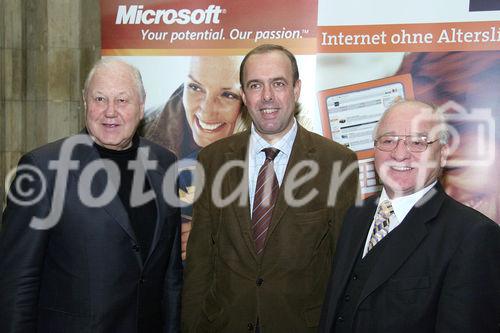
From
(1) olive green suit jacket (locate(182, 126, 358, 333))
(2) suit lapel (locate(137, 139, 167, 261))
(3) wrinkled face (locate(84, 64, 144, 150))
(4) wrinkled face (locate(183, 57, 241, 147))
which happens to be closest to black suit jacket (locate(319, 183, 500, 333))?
(1) olive green suit jacket (locate(182, 126, 358, 333))

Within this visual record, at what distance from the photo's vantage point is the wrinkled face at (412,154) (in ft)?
6.57

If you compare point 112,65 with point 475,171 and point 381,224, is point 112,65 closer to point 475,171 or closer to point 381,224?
point 381,224

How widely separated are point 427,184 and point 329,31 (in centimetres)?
198

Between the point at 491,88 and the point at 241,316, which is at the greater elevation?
the point at 491,88

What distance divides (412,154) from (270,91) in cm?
87

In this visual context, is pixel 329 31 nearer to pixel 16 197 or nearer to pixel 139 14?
pixel 139 14

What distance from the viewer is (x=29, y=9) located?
4.52m

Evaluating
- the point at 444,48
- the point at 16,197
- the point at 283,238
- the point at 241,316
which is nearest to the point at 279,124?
the point at 283,238

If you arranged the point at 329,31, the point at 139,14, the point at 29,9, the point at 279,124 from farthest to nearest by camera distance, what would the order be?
the point at 29,9, the point at 139,14, the point at 329,31, the point at 279,124

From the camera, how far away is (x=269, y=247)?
254cm

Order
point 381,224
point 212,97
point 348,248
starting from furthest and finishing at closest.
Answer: point 212,97
point 348,248
point 381,224

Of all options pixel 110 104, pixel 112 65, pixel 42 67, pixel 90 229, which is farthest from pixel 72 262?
pixel 42 67

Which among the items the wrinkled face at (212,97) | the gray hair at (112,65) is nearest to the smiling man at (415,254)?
the gray hair at (112,65)

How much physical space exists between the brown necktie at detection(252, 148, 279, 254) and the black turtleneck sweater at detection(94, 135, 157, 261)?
48 centimetres
